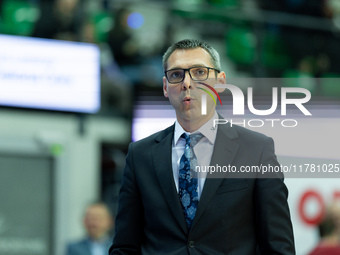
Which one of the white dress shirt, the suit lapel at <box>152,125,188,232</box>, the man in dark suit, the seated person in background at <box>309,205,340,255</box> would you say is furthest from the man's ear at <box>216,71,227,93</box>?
the seated person in background at <box>309,205,340,255</box>

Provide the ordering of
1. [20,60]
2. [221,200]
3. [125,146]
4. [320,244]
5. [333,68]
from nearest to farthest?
[221,200] < [320,244] < [20,60] < [125,146] < [333,68]

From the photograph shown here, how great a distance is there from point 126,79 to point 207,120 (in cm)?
737

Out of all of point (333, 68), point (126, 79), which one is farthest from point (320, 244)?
point (333, 68)

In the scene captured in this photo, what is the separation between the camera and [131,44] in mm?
10398

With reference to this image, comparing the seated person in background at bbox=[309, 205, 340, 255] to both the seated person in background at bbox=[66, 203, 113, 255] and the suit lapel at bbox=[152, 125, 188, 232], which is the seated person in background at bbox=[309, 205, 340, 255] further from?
the suit lapel at bbox=[152, 125, 188, 232]

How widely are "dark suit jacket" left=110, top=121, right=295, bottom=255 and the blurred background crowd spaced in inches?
254

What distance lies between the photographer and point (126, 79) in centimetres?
1029

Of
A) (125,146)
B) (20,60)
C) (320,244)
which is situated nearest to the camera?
(320,244)

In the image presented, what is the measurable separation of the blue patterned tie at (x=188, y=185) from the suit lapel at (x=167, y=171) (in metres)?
0.03

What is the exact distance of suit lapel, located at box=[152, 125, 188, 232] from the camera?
2893 millimetres

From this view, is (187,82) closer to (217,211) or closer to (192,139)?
(192,139)

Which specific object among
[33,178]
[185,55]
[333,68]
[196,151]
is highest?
[333,68]

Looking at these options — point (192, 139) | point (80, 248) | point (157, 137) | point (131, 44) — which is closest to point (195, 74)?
point (192, 139)

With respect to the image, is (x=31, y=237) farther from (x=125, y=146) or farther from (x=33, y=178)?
(x=125, y=146)
